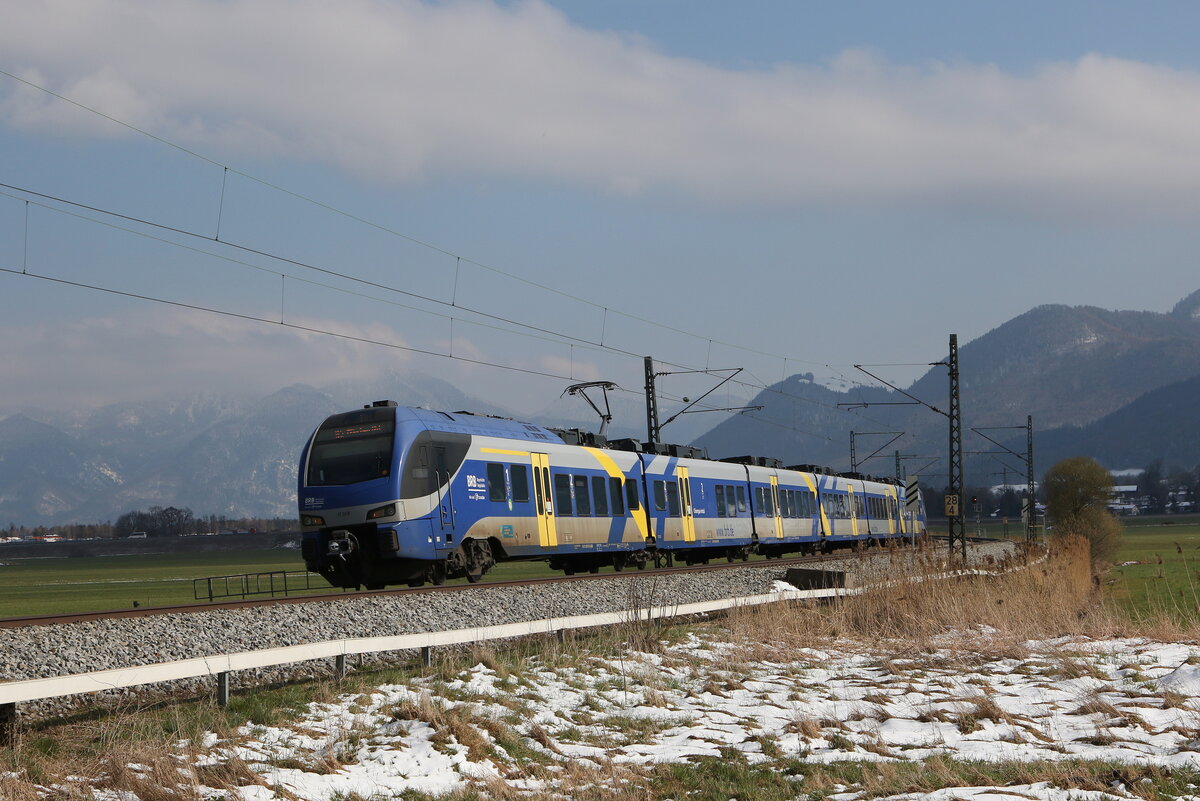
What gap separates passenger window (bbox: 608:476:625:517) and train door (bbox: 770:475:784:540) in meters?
13.3

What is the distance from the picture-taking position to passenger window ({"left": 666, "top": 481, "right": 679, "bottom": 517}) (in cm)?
3459

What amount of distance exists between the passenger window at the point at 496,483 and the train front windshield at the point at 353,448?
2.72m

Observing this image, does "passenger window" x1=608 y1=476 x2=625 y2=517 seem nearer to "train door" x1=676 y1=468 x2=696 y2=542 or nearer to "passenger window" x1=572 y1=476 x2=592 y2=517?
"passenger window" x1=572 y1=476 x2=592 y2=517

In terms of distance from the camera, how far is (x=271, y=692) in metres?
12.4

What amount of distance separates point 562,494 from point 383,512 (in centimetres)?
637

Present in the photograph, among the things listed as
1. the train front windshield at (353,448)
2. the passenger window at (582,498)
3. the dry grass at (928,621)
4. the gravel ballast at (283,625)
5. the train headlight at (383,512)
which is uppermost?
the train front windshield at (353,448)

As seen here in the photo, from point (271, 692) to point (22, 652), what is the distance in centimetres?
352

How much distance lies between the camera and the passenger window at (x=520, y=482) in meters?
26.1

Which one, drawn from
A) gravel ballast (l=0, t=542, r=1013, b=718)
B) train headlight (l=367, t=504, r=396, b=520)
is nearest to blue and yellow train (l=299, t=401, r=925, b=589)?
train headlight (l=367, t=504, r=396, b=520)

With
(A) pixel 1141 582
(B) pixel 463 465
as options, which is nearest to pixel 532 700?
(B) pixel 463 465

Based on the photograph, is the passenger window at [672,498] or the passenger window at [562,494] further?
the passenger window at [672,498]

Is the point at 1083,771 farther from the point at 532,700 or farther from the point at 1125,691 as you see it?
the point at 532,700

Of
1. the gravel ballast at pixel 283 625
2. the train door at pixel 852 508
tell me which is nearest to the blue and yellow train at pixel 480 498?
the gravel ballast at pixel 283 625

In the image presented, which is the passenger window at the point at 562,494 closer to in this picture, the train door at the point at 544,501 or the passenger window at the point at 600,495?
the train door at the point at 544,501
